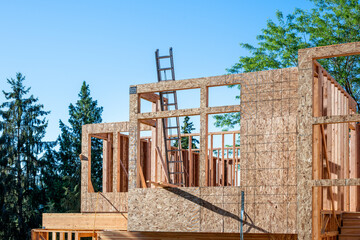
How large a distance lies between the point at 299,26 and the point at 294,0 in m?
4.33

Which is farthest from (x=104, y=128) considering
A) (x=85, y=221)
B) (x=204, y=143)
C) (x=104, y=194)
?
(x=204, y=143)

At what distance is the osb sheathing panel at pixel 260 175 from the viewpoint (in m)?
11.6

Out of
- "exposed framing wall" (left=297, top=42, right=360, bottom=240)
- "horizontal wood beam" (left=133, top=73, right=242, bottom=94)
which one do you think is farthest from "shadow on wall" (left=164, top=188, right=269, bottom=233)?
"horizontal wood beam" (left=133, top=73, right=242, bottom=94)

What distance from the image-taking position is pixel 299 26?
28.9 metres

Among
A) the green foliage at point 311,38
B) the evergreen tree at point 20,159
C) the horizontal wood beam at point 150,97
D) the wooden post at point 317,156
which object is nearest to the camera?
the wooden post at point 317,156

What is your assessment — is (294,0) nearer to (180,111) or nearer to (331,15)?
(331,15)

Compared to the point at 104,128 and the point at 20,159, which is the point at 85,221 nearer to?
the point at 104,128

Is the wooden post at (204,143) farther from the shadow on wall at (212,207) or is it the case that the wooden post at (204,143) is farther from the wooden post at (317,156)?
the wooden post at (317,156)

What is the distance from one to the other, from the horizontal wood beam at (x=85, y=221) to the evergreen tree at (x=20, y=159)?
61.4ft

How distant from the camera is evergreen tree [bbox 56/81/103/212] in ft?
128

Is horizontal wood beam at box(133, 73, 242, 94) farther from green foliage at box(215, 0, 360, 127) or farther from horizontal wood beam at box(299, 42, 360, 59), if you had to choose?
green foliage at box(215, 0, 360, 127)

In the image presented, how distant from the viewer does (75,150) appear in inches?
1634

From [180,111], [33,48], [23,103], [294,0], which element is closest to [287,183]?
[180,111]

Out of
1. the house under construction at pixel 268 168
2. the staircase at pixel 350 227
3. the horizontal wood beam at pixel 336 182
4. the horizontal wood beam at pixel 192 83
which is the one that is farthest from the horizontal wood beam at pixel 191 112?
the staircase at pixel 350 227
